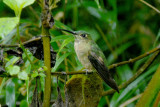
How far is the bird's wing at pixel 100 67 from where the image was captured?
1624mm

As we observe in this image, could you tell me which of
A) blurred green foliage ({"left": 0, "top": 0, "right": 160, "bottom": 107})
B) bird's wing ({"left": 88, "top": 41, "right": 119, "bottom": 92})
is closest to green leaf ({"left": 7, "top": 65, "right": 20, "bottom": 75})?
bird's wing ({"left": 88, "top": 41, "right": 119, "bottom": 92})

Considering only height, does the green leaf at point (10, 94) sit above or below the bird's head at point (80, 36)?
below

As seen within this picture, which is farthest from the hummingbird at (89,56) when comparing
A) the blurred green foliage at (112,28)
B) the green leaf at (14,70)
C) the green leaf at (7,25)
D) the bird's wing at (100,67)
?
the green leaf at (7,25)

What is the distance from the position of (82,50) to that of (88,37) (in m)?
0.21

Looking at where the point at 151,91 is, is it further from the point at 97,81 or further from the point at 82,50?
the point at 82,50

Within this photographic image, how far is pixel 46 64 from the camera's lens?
1.16 metres

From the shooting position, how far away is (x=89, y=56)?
1.93 m

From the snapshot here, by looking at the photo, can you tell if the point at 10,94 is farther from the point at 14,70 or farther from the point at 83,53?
the point at 14,70

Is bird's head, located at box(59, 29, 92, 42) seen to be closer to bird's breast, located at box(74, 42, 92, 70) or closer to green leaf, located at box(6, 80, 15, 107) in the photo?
bird's breast, located at box(74, 42, 92, 70)

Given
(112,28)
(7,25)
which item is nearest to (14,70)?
(7,25)

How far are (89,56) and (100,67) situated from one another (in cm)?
21

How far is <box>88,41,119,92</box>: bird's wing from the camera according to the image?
1.62 m

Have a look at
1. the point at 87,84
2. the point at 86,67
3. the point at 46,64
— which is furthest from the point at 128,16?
the point at 46,64

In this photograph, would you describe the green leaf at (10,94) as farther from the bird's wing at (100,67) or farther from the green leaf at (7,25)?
the green leaf at (7,25)
